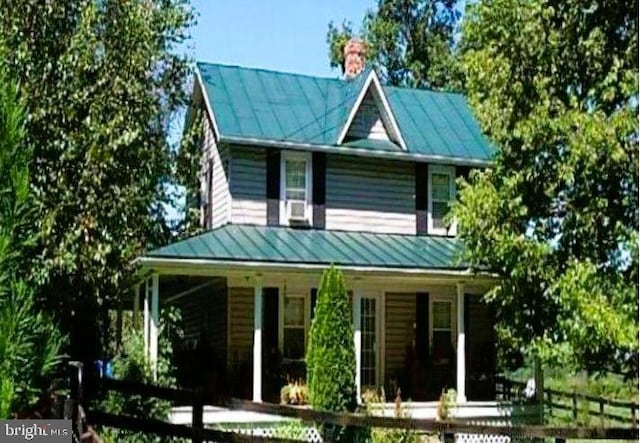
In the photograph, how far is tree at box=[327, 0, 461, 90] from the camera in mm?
30844

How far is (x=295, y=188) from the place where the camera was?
18188 millimetres

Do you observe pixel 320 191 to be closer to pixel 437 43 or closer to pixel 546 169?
pixel 546 169

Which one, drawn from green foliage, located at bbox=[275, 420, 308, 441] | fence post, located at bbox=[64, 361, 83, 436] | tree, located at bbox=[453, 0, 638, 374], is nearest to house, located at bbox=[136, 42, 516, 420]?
green foliage, located at bbox=[275, 420, 308, 441]

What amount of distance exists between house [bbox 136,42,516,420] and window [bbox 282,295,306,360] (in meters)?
0.02

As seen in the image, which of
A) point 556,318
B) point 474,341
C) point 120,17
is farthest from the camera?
point 474,341

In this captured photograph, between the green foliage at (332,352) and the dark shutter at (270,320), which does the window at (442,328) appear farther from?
the green foliage at (332,352)

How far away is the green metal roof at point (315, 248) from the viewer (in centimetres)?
1523

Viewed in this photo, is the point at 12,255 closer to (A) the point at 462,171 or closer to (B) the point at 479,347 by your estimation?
(B) the point at 479,347

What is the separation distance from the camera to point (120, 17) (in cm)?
1223

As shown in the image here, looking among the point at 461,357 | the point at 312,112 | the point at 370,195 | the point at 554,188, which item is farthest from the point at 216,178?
the point at 554,188

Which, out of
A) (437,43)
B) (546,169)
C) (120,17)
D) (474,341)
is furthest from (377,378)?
(437,43)

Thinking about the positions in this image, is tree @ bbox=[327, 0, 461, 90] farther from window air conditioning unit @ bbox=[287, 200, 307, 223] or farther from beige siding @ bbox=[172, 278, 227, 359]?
window air conditioning unit @ bbox=[287, 200, 307, 223]

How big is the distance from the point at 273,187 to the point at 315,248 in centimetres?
199

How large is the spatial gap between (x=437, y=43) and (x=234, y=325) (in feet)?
53.2
